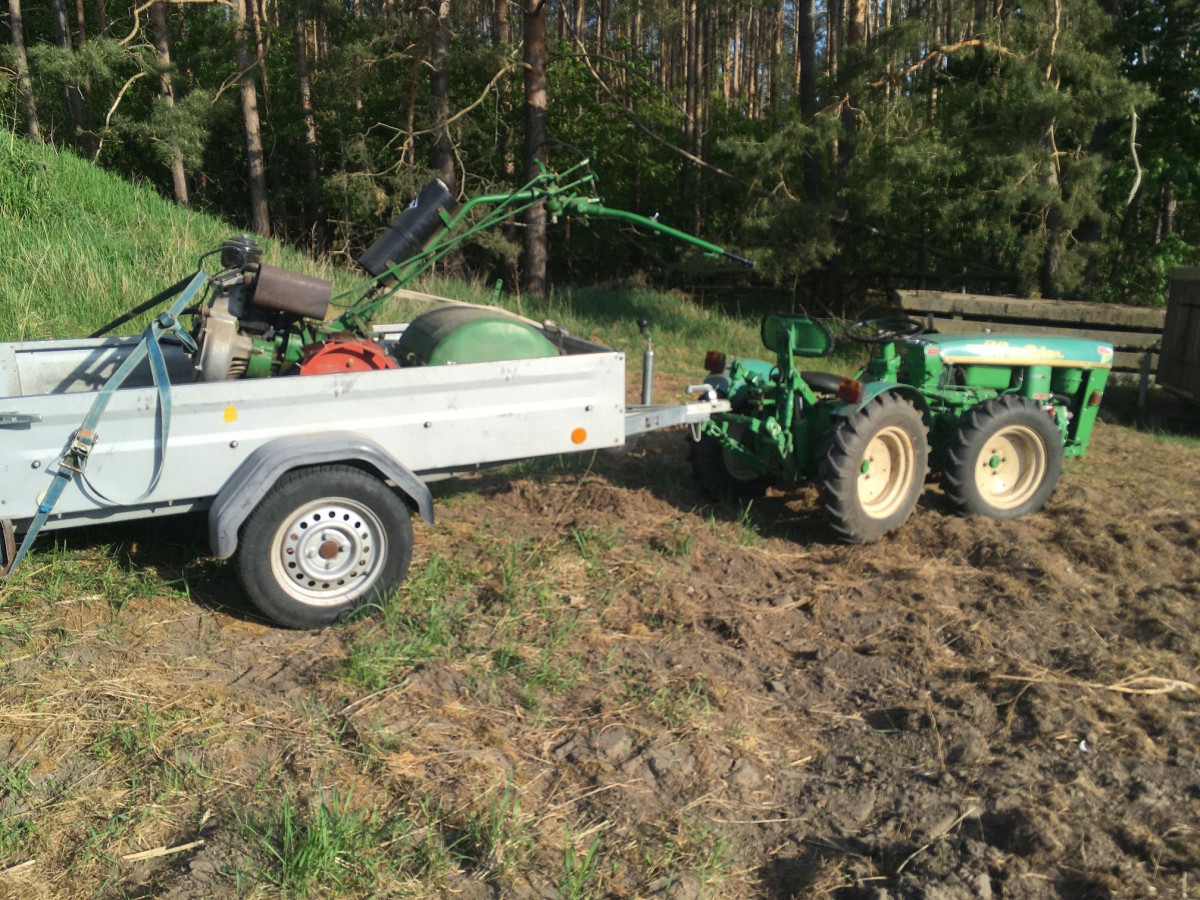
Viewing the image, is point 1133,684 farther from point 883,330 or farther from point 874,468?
point 883,330

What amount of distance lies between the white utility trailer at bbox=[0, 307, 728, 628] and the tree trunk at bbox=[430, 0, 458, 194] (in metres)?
9.69

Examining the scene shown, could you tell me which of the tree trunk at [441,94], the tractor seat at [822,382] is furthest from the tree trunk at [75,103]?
the tractor seat at [822,382]

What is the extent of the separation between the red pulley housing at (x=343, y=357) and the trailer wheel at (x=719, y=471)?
2185mm

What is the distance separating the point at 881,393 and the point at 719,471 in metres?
1.18

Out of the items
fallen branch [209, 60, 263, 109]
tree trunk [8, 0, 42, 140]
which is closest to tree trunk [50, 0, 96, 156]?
tree trunk [8, 0, 42, 140]

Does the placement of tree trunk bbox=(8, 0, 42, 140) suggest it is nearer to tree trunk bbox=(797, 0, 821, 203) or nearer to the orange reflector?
tree trunk bbox=(797, 0, 821, 203)

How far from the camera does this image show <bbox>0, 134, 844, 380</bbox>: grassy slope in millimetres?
7805

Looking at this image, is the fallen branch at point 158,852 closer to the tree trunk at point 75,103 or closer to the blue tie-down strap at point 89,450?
the blue tie-down strap at point 89,450

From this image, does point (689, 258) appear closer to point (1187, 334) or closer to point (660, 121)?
point (1187, 334)

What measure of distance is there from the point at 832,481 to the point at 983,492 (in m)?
1.36

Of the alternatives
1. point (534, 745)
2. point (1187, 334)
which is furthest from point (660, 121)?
point (534, 745)

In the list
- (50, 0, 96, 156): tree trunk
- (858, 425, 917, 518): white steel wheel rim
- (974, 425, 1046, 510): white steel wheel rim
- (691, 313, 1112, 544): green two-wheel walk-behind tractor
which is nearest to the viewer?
(691, 313, 1112, 544): green two-wheel walk-behind tractor

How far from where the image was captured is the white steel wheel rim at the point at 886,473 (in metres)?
5.89

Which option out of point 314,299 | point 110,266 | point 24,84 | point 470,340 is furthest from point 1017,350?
point 24,84
